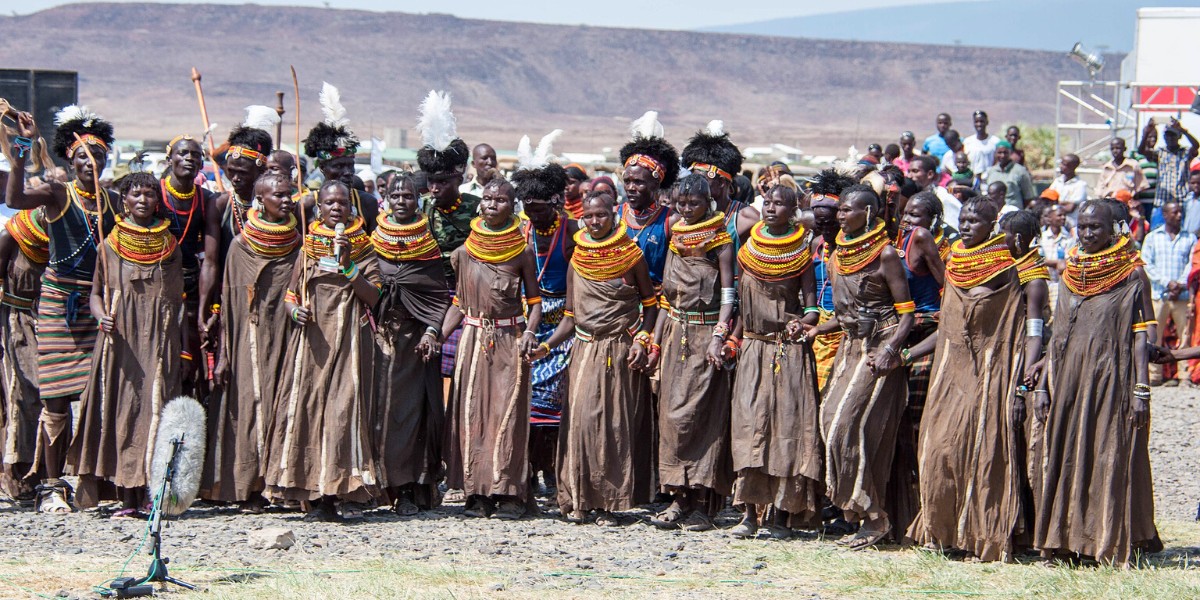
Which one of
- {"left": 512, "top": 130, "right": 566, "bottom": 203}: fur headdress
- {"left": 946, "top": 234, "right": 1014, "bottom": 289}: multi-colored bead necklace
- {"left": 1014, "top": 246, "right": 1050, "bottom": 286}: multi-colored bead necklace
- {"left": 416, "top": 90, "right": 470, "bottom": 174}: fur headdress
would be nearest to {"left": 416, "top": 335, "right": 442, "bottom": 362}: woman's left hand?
{"left": 512, "top": 130, "right": 566, "bottom": 203}: fur headdress

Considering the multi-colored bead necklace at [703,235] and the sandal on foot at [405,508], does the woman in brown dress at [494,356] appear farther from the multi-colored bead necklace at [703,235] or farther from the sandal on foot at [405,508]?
the multi-colored bead necklace at [703,235]

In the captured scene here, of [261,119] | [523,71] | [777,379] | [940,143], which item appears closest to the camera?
[777,379]

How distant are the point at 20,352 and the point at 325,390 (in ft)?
6.39

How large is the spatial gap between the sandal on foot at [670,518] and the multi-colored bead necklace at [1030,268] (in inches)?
91.7

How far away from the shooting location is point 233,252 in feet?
28.0

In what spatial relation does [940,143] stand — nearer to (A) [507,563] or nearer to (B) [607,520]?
(B) [607,520]

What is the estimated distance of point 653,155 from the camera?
8.98m

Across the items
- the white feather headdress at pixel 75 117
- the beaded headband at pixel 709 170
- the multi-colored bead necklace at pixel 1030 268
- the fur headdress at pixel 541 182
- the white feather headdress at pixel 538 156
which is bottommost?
the multi-colored bead necklace at pixel 1030 268

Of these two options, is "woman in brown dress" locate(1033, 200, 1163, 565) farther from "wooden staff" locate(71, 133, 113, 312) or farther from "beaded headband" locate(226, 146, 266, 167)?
"wooden staff" locate(71, 133, 113, 312)

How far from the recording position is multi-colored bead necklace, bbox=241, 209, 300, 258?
8469 millimetres

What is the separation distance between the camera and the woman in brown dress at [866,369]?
784 centimetres

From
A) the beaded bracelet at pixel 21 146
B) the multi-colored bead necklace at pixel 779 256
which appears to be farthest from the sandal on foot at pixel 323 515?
the multi-colored bead necklace at pixel 779 256

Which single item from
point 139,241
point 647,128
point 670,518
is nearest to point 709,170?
point 647,128

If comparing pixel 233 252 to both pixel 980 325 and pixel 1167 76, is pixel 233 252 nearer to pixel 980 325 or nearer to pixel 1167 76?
pixel 980 325
